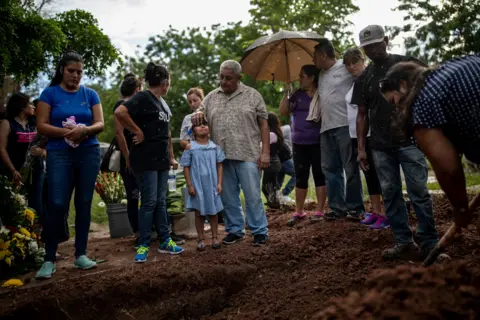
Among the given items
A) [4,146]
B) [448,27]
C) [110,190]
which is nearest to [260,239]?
[110,190]

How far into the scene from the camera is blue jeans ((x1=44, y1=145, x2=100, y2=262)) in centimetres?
436

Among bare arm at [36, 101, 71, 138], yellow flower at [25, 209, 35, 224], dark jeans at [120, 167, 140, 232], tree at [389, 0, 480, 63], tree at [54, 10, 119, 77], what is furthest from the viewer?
tree at [389, 0, 480, 63]

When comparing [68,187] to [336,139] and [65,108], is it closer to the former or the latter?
[65,108]

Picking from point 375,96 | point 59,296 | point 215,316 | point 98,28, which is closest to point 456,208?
point 375,96

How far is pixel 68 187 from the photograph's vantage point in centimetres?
444

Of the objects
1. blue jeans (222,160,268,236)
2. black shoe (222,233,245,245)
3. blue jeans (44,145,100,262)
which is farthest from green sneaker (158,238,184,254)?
blue jeans (44,145,100,262)

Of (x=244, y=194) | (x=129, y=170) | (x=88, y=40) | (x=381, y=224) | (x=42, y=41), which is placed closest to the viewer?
(x=381, y=224)

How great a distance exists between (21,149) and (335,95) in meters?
3.72

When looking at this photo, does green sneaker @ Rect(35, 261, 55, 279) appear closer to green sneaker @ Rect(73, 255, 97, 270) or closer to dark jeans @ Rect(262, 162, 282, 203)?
green sneaker @ Rect(73, 255, 97, 270)

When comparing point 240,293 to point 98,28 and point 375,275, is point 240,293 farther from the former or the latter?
point 98,28

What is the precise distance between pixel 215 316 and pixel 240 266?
0.64m

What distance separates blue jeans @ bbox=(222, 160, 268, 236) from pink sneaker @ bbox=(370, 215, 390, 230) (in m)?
1.20

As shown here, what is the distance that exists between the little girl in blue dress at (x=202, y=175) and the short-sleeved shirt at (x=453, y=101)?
2989 mm

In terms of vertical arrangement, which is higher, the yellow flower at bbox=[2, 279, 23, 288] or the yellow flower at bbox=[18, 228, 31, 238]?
the yellow flower at bbox=[18, 228, 31, 238]
